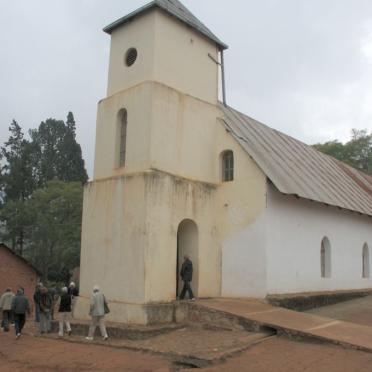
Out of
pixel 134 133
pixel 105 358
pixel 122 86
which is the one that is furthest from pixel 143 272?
pixel 122 86

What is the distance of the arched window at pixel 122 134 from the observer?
16.8 m

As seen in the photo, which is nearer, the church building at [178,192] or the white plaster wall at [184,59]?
the church building at [178,192]

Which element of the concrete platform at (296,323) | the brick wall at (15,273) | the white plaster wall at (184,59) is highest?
the white plaster wall at (184,59)

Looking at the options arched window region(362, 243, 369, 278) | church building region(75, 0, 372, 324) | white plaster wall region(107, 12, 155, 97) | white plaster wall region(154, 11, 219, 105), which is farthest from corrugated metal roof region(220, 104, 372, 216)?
white plaster wall region(107, 12, 155, 97)

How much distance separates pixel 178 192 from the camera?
15680 mm

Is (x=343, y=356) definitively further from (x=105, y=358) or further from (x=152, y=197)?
(x=152, y=197)

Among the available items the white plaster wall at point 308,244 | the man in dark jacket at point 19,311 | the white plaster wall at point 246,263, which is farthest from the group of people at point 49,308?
the white plaster wall at point 308,244

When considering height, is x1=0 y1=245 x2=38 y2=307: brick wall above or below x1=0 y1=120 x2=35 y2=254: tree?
below

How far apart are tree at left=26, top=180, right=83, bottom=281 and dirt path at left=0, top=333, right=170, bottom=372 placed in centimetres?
2524

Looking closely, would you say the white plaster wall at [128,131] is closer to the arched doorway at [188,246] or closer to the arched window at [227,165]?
the arched doorway at [188,246]

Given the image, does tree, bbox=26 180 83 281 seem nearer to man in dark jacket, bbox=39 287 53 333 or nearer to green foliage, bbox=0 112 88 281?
green foliage, bbox=0 112 88 281

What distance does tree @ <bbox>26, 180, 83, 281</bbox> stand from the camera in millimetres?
38700

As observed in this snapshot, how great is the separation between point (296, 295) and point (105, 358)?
789 centimetres

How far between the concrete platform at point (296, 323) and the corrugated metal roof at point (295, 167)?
13.0 feet
